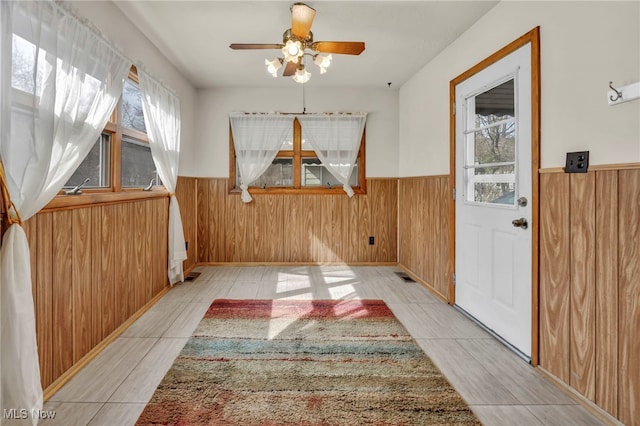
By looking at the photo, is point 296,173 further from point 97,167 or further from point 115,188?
point 97,167

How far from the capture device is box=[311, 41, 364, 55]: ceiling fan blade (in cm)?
259

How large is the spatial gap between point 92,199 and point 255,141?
275 cm

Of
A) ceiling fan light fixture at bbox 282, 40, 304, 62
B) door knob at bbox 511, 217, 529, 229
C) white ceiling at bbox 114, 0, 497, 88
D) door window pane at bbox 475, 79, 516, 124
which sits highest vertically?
white ceiling at bbox 114, 0, 497, 88

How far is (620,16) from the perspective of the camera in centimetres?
161

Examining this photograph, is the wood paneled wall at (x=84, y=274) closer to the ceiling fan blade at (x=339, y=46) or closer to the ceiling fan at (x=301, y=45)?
the ceiling fan at (x=301, y=45)

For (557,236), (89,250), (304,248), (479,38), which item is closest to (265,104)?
(304,248)

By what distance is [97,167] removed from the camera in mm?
2570

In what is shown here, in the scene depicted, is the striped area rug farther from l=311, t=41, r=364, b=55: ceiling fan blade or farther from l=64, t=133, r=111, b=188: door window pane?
l=311, t=41, r=364, b=55: ceiling fan blade

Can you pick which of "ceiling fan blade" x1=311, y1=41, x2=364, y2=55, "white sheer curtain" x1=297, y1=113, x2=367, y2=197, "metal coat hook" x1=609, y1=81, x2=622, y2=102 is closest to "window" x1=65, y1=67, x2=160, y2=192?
"ceiling fan blade" x1=311, y1=41, x2=364, y2=55

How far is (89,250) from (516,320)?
2.88 m

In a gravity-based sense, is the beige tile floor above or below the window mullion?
below

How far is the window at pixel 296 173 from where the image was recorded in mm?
4922

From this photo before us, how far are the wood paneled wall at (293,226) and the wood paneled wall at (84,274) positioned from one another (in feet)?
5.32

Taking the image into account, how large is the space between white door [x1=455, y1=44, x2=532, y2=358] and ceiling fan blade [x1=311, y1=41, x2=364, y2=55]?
104 centimetres
